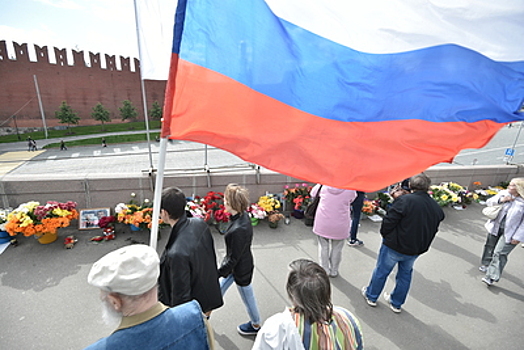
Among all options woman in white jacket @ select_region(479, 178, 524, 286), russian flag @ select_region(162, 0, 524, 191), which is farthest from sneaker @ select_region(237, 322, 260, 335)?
woman in white jacket @ select_region(479, 178, 524, 286)

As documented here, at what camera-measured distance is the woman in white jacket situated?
145 inches

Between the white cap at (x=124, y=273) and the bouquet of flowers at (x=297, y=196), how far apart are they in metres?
4.76

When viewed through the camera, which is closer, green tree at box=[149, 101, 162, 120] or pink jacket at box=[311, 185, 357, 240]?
pink jacket at box=[311, 185, 357, 240]

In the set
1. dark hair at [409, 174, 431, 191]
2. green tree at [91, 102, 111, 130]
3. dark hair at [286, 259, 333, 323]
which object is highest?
green tree at [91, 102, 111, 130]

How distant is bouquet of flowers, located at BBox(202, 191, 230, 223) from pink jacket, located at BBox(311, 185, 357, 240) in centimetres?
194

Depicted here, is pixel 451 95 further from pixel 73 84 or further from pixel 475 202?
pixel 73 84

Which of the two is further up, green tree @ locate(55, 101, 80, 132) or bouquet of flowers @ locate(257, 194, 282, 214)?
green tree @ locate(55, 101, 80, 132)

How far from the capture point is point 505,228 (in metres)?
3.80

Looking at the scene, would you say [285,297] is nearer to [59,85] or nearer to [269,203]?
[269,203]

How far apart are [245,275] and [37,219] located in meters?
3.84

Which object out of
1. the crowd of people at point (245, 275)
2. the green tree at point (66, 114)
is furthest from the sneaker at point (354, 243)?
the green tree at point (66, 114)

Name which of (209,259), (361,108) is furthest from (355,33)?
(209,259)

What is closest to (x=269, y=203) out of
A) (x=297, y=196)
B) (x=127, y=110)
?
(x=297, y=196)

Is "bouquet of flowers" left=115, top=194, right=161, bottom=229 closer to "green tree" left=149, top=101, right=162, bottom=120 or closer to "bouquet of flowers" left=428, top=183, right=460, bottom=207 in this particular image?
"bouquet of flowers" left=428, top=183, right=460, bottom=207
